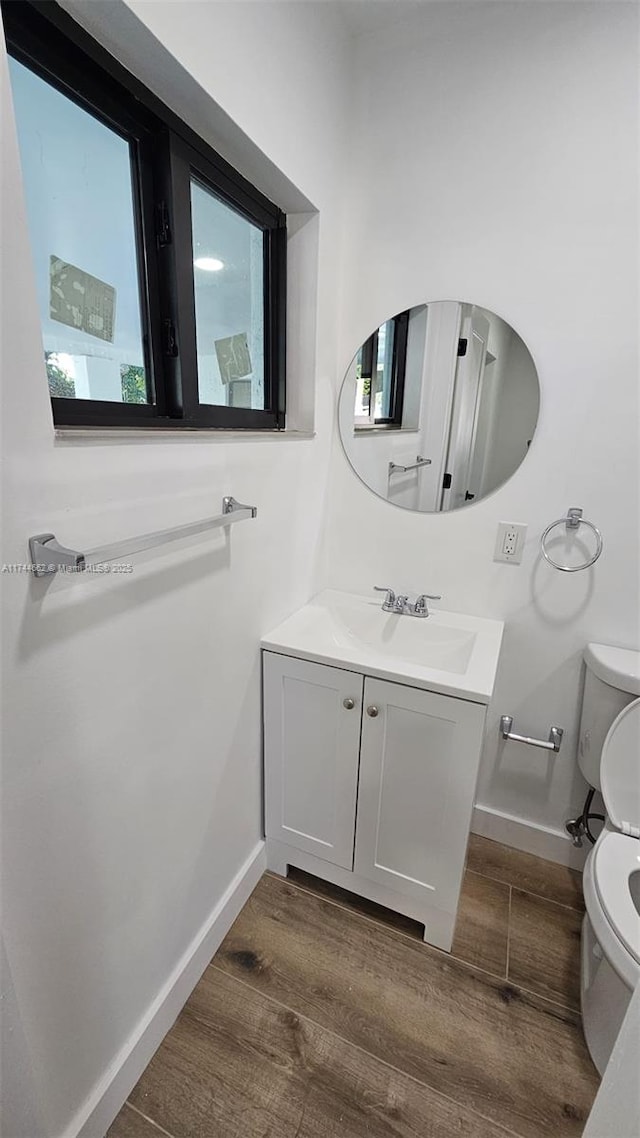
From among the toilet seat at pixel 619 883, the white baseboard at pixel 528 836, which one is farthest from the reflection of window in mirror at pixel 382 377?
the white baseboard at pixel 528 836

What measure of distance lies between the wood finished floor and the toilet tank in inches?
20.5

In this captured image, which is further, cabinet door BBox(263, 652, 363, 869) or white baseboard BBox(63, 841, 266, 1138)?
cabinet door BBox(263, 652, 363, 869)

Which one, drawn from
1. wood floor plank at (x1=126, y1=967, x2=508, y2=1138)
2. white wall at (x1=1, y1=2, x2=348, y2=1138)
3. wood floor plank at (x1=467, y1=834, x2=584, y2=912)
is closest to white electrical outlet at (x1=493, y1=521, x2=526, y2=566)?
white wall at (x1=1, y1=2, x2=348, y2=1138)

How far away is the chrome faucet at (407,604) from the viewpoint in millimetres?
1604

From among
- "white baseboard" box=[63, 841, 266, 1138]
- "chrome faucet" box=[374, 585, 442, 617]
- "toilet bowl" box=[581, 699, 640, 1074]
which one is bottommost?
"white baseboard" box=[63, 841, 266, 1138]

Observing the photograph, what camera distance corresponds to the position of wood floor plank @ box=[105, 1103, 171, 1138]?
3.19 feet

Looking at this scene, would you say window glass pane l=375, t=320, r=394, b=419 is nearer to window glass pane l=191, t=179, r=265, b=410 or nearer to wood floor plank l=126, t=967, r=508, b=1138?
window glass pane l=191, t=179, r=265, b=410

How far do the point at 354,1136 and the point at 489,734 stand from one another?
1.08 m

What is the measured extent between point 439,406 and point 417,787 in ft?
3.84

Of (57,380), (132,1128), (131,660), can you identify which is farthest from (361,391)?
(132,1128)

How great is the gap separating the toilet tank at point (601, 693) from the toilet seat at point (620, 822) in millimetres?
53

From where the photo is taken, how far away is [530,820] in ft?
5.58

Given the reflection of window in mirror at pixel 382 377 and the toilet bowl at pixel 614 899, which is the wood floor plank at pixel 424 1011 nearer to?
the toilet bowl at pixel 614 899

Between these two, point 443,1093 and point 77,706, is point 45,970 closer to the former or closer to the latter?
point 77,706
